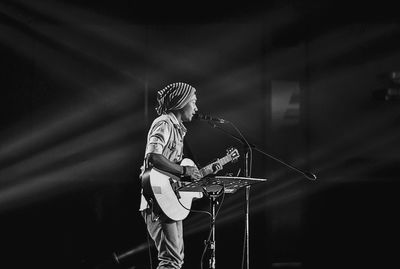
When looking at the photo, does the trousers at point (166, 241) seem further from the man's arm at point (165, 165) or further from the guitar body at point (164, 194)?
the man's arm at point (165, 165)

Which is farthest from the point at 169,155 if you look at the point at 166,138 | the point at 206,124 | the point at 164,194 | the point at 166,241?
the point at 206,124

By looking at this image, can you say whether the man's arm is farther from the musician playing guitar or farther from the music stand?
the music stand

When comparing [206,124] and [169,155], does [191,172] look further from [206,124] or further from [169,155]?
[206,124]

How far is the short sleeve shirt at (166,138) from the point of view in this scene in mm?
3352

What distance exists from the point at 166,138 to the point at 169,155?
16cm

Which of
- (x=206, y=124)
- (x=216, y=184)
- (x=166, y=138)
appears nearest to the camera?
(x=216, y=184)

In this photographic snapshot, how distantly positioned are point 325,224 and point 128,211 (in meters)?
2.15

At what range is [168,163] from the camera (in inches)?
131

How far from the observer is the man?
331cm

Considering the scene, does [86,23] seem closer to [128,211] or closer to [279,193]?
[128,211]

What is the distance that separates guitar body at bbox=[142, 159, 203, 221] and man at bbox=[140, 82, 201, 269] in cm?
5

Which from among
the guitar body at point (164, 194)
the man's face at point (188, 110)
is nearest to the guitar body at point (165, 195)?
the guitar body at point (164, 194)

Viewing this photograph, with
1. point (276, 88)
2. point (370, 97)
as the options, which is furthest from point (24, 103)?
point (370, 97)

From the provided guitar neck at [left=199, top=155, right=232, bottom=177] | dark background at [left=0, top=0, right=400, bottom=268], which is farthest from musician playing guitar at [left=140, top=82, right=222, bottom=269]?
dark background at [left=0, top=0, right=400, bottom=268]
